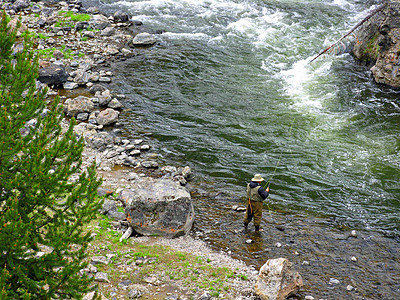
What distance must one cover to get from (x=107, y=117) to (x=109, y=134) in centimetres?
123

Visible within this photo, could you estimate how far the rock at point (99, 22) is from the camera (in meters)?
30.1

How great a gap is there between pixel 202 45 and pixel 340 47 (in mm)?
9911

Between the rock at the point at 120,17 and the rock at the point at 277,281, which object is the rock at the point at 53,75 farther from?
the rock at the point at 277,281

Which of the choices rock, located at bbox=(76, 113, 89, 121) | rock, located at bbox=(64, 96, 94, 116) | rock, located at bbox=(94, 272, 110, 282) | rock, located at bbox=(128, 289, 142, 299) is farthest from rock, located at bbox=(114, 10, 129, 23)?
rock, located at bbox=(128, 289, 142, 299)

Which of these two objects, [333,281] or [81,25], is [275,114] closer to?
[333,281]

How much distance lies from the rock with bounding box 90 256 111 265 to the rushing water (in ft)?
14.1

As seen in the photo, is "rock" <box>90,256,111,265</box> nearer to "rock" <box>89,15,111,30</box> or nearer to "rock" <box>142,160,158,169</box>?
"rock" <box>142,160,158,169</box>

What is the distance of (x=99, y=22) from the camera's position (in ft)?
99.8

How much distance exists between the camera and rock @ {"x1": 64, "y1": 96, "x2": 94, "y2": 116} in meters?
20.4

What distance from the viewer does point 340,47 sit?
27.7m

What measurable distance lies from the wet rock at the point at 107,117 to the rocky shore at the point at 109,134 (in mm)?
51

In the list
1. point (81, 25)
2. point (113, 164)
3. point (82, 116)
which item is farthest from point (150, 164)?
point (81, 25)

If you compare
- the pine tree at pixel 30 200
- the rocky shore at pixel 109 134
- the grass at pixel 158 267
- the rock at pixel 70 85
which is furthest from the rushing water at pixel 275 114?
the pine tree at pixel 30 200

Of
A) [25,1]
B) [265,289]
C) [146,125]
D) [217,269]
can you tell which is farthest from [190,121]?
[25,1]
